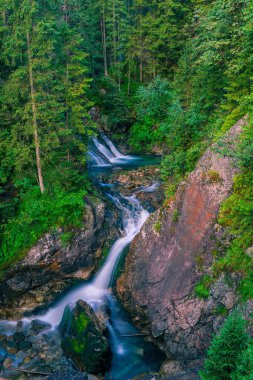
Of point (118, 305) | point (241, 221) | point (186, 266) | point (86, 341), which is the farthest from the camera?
point (118, 305)

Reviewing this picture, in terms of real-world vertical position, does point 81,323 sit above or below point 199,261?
below

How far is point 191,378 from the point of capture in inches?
386

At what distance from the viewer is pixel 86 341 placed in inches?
508

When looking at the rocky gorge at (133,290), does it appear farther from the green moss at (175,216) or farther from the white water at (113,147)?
the white water at (113,147)

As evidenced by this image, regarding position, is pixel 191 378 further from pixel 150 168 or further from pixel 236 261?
pixel 150 168

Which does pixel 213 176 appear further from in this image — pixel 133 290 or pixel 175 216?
pixel 133 290

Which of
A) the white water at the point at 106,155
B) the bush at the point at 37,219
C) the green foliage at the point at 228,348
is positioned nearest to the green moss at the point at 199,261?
the green foliage at the point at 228,348

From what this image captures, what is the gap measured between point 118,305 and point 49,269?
3.72 meters

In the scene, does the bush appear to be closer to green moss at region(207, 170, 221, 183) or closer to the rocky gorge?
the rocky gorge

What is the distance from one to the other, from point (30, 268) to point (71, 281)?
207 centimetres

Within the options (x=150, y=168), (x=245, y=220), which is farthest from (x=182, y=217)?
(x=150, y=168)

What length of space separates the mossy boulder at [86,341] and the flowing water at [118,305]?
1.93 ft

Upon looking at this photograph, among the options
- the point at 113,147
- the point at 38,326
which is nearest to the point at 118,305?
the point at 38,326

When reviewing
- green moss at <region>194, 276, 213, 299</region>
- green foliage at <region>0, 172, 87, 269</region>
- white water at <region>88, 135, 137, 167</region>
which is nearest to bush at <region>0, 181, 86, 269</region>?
green foliage at <region>0, 172, 87, 269</region>
